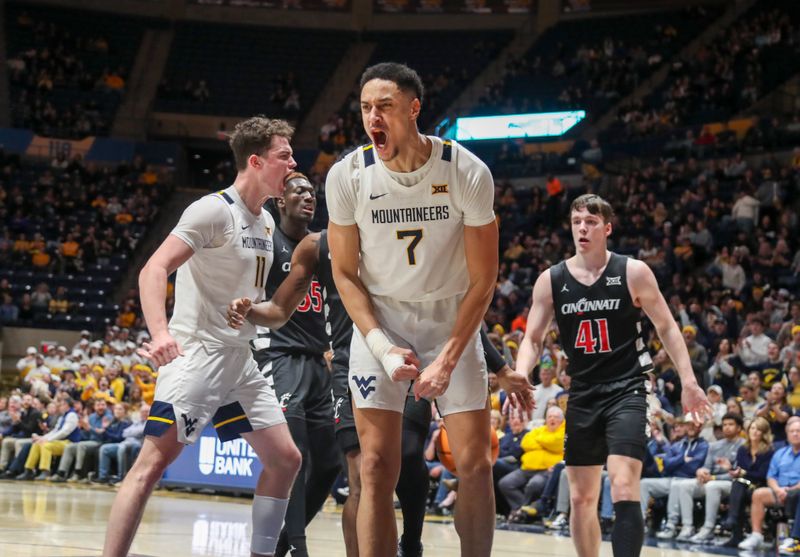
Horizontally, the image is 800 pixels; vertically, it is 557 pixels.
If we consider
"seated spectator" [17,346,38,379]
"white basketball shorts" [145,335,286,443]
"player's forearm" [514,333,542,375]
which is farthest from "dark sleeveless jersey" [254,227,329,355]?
"seated spectator" [17,346,38,379]

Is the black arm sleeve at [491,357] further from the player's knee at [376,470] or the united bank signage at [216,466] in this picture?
the united bank signage at [216,466]

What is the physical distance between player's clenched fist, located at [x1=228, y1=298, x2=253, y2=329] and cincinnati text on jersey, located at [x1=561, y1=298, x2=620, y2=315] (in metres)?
2.09

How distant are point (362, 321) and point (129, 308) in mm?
21329

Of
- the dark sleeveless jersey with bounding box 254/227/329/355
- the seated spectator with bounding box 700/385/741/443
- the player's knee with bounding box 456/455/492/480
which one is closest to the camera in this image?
the player's knee with bounding box 456/455/492/480

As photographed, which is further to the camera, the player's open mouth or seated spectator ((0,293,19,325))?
seated spectator ((0,293,19,325))

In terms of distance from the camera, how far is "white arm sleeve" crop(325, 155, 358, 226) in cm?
461

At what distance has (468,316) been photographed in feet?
14.8

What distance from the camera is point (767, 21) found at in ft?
91.0

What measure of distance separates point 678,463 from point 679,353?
5.80 m

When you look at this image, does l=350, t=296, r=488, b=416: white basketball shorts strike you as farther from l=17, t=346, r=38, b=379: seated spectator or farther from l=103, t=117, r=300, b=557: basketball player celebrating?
l=17, t=346, r=38, b=379: seated spectator

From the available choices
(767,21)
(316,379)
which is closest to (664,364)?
(316,379)

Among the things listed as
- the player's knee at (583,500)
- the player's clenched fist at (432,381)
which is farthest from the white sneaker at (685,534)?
the player's clenched fist at (432,381)

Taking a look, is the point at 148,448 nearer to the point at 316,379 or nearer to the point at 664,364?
→ the point at 316,379

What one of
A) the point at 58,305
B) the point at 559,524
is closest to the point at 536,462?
the point at 559,524
